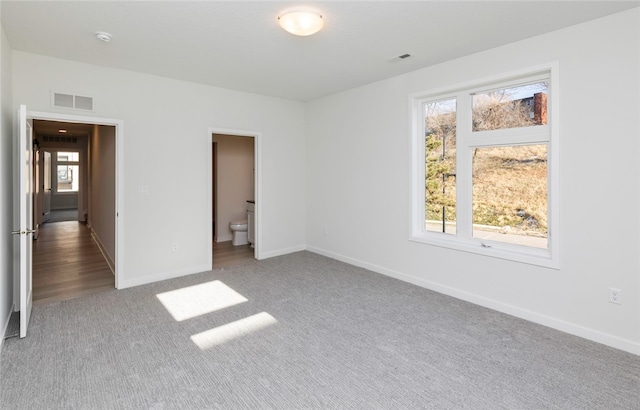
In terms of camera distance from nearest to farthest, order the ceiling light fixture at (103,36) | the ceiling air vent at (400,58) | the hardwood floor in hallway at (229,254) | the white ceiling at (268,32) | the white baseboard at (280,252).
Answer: the white ceiling at (268,32) → the ceiling light fixture at (103,36) → the ceiling air vent at (400,58) → the hardwood floor in hallway at (229,254) → the white baseboard at (280,252)

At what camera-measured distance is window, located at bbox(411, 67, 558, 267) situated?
315 centimetres

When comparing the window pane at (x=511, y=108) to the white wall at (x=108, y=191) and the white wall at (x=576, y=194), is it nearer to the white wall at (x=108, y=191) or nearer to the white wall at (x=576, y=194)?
the white wall at (x=576, y=194)

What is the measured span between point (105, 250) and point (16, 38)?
357 centimetres

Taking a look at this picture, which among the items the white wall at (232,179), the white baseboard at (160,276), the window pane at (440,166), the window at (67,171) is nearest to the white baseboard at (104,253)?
the white baseboard at (160,276)

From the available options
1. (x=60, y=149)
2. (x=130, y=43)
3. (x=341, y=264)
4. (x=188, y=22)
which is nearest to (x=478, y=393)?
(x=341, y=264)

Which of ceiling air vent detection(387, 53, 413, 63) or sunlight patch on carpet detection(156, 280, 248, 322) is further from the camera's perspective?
ceiling air vent detection(387, 53, 413, 63)

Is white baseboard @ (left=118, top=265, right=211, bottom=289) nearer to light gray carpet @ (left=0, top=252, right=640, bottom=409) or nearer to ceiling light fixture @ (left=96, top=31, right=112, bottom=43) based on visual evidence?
light gray carpet @ (left=0, top=252, right=640, bottom=409)

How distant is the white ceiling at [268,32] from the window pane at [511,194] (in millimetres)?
1099

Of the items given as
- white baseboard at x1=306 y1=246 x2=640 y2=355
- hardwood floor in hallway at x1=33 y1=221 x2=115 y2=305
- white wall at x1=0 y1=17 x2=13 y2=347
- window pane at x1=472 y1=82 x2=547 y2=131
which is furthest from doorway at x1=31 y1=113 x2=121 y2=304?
window pane at x1=472 y1=82 x2=547 y2=131

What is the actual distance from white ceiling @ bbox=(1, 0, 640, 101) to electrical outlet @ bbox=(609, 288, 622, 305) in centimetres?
219

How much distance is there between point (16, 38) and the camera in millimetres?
3037

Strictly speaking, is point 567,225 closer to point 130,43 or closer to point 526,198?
point 526,198

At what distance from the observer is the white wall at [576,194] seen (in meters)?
2.59

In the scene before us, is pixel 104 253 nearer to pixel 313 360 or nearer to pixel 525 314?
pixel 313 360
